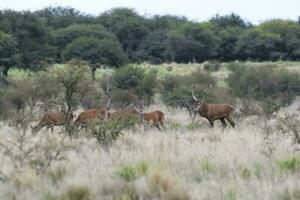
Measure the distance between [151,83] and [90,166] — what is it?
Result: 27.1 metres

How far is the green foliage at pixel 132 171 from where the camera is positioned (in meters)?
9.14

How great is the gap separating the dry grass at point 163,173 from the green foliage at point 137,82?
23193 mm

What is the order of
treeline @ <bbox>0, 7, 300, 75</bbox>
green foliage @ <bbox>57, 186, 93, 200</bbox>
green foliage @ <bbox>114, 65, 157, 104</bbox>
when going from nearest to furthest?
green foliage @ <bbox>57, 186, 93, 200</bbox> → green foliage @ <bbox>114, 65, 157, 104</bbox> → treeline @ <bbox>0, 7, 300, 75</bbox>

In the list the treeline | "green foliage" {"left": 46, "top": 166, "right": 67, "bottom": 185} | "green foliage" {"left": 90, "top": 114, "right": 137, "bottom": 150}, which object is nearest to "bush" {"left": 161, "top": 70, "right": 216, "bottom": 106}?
the treeline

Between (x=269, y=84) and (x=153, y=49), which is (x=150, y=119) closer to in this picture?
(x=269, y=84)

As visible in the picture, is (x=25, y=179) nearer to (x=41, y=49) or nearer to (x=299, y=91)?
(x=299, y=91)

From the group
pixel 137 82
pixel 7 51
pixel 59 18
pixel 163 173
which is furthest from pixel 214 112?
pixel 59 18

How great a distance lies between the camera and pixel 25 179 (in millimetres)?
8703

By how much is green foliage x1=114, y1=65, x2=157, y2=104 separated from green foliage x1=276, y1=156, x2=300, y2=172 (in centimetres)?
2554

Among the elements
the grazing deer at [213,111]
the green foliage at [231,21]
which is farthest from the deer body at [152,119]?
the green foliage at [231,21]

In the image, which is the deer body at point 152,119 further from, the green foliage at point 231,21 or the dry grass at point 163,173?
the green foliage at point 231,21

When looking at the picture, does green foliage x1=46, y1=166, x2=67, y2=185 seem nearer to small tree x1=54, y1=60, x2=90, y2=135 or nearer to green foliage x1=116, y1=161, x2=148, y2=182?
green foliage x1=116, y1=161, x2=148, y2=182

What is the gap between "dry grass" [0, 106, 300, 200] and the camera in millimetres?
8234

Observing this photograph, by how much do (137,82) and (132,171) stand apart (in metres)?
28.0
